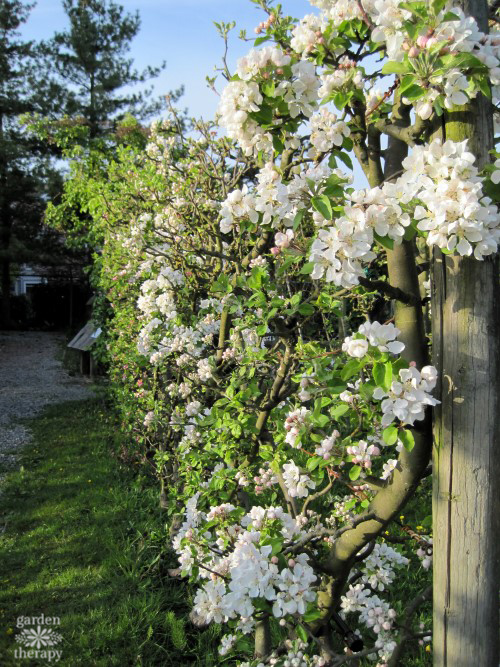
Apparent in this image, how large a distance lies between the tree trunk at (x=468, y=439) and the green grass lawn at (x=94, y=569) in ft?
6.07

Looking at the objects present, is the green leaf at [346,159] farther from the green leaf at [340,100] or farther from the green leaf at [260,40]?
the green leaf at [260,40]

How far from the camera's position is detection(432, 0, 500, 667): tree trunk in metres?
1.17

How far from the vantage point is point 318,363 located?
1611 millimetres

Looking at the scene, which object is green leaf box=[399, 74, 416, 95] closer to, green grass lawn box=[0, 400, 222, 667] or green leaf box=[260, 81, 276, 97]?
green leaf box=[260, 81, 276, 97]

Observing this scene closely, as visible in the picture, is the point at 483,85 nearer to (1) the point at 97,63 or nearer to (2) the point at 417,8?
(2) the point at 417,8

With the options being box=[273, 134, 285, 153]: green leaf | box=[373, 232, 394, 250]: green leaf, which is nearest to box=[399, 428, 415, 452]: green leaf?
box=[373, 232, 394, 250]: green leaf

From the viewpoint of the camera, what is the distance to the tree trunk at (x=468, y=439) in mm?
1175

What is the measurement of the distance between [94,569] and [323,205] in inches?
123

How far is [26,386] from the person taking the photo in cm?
1044

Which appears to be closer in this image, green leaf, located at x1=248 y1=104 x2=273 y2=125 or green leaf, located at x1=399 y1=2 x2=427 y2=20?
green leaf, located at x1=399 y1=2 x2=427 y2=20

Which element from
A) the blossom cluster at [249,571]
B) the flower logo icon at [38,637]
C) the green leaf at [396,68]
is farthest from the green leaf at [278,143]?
the flower logo icon at [38,637]

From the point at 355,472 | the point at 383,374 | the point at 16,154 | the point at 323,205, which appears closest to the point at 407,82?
the point at 323,205

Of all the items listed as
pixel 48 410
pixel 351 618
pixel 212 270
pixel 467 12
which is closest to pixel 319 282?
pixel 212 270

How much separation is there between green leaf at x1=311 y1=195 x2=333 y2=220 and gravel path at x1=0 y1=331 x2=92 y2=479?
17.7 ft
